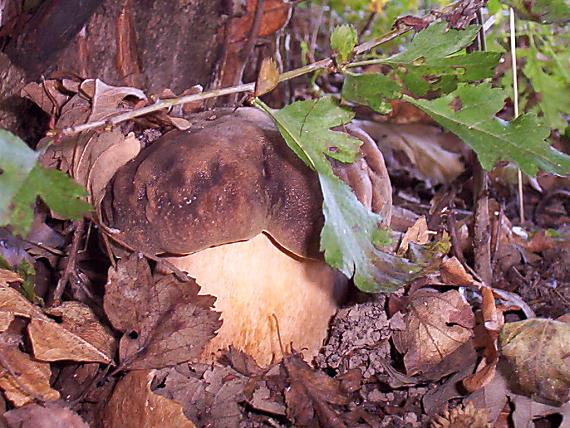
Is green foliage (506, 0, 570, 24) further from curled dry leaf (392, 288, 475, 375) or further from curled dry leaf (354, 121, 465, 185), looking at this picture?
curled dry leaf (354, 121, 465, 185)

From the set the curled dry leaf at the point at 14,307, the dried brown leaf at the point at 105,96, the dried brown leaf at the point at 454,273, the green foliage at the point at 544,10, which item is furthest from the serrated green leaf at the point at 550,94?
the curled dry leaf at the point at 14,307

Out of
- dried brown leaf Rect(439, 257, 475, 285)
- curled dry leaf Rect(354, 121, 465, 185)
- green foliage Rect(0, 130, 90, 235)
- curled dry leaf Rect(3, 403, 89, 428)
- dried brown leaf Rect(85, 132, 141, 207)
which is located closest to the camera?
green foliage Rect(0, 130, 90, 235)

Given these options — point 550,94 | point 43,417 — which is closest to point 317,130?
point 43,417

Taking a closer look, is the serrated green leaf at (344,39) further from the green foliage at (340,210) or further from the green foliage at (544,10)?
the green foliage at (544,10)

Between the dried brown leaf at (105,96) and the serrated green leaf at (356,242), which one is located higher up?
the dried brown leaf at (105,96)

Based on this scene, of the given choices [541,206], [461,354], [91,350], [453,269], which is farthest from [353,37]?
[541,206]

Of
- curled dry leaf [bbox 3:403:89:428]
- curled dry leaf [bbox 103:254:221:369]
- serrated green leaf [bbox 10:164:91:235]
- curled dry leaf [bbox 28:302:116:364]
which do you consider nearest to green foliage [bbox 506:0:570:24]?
curled dry leaf [bbox 103:254:221:369]

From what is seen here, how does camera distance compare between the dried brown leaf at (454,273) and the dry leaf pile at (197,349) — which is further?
the dried brown leaf at (454,273)
